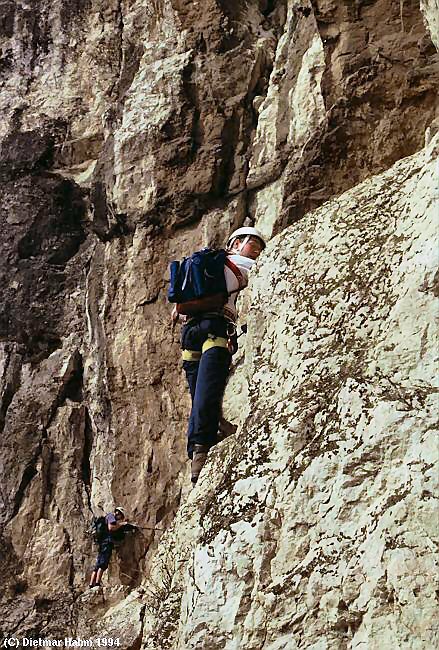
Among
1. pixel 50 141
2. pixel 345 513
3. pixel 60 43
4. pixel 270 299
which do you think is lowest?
pixel 345 513

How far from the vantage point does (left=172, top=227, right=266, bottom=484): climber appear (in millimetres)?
7715

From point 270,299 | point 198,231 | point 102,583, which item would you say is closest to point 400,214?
point 270,299

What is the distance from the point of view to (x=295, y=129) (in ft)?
33.7

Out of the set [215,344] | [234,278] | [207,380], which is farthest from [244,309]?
[207,380]

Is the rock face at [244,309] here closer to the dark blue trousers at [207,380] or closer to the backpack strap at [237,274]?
the dark blue trousers at [207,380]

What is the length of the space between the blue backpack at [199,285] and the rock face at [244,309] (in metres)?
0.78

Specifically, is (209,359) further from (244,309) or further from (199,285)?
(244,309)

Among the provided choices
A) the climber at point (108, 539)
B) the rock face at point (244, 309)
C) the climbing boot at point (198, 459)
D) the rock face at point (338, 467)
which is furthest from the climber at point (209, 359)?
the climber at point (108, 539)

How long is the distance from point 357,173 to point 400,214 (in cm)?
208

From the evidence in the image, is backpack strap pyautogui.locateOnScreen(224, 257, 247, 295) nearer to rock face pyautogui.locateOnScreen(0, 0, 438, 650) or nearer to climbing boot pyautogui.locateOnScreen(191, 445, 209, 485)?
rock face pyautogui.locateOnScreen(0, 0, 438, 650)

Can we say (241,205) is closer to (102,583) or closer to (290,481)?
(102,583)

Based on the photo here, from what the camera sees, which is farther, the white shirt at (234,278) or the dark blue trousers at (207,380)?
the white shirt at (234,278)

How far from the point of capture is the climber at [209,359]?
25.3 feet

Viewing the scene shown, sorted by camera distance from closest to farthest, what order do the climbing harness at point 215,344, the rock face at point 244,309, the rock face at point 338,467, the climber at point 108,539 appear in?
the rock face at point 338,467
the rock face at point 244,309
the climbing harness at point 215,344
the climber at point 108,539
